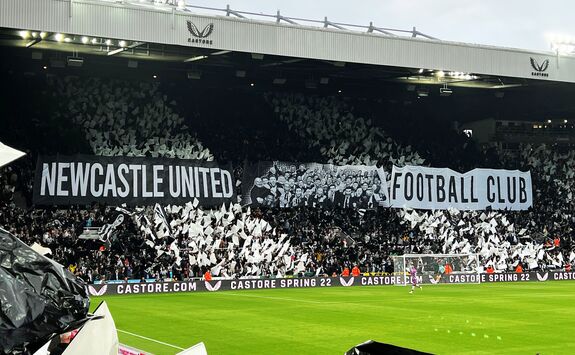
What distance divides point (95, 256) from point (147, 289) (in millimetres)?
3564

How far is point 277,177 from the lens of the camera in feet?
152

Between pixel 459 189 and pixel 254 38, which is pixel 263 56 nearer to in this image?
pixel 254 38

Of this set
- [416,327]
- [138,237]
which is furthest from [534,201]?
[416,327]

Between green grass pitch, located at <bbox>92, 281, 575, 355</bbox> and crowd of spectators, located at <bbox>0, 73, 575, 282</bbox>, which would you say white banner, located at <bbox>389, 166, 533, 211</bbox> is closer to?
crowd of spectators, located at <bbox>0, 73, 575, 282</bbox>

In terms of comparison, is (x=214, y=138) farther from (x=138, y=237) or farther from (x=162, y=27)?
(x=162, y=27)

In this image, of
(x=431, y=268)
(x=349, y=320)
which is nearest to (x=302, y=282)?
(x=431, y=268)

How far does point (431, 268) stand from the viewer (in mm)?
42000

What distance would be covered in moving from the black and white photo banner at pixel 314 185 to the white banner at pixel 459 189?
127cm

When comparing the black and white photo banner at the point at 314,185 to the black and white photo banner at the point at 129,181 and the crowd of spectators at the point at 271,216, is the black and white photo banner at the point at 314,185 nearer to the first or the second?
the crowd of spectators at the point at 271,216

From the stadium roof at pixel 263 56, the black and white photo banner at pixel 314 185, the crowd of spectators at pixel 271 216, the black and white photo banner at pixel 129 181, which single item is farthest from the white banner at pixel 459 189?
the black and white photo banner at pixel 129 181

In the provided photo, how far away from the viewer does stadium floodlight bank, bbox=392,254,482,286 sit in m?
41.6

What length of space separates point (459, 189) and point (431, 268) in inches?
398

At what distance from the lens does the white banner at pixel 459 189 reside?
4944cm

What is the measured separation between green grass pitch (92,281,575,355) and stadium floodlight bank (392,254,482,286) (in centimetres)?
545
